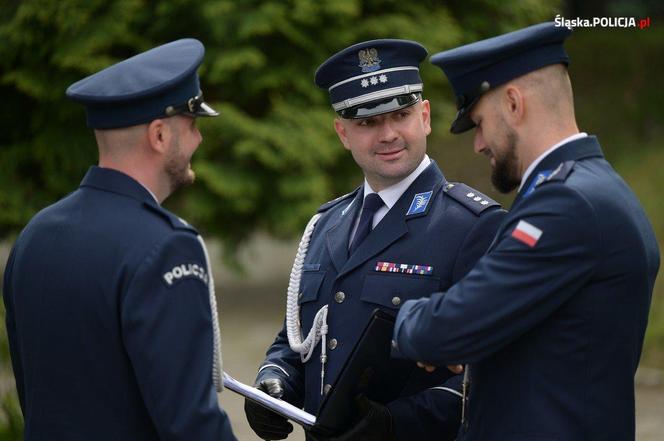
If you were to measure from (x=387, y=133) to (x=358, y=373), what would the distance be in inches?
32.5

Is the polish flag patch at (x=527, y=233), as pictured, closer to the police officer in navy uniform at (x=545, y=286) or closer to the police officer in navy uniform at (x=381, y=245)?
the police officer in navy uniform at (x=545, y=286)

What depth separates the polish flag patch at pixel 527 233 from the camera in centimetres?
256

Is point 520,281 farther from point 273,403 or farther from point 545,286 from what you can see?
point 273,403

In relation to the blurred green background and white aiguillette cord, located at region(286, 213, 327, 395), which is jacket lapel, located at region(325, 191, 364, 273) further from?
the blurred green background

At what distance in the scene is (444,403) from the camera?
10.5ft

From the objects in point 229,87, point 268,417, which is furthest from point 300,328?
point 229,87

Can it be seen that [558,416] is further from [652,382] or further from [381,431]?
[652,382]

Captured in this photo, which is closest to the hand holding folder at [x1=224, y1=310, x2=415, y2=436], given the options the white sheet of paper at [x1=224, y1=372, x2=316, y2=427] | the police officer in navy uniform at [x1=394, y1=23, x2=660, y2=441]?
the white sheet of paper at [x1=224, y1=372, x2=316, y2=427]

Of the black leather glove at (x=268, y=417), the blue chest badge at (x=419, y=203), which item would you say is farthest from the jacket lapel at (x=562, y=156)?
the black leather glove at (x=268, y=417)

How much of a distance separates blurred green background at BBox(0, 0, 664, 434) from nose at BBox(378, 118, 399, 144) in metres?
6.07

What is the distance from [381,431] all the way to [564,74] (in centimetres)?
116

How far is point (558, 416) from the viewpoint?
2.63 metres

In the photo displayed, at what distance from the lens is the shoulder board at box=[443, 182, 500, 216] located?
10.9 ft

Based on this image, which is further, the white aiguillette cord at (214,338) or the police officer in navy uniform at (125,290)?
the white aiguillette cord at (214,338)
